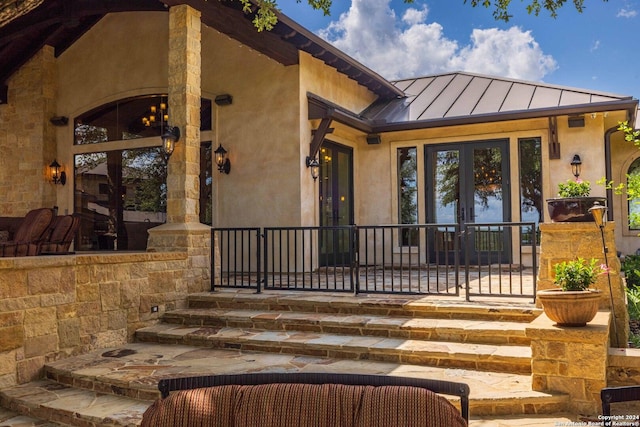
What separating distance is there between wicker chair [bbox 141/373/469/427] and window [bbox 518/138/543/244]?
28.7ft

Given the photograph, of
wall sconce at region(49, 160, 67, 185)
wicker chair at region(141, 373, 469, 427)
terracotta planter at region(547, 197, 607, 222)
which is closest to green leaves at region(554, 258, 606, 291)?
terracotta planter at region(547, 197, 607, 222)

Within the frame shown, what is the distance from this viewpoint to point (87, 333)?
5598mm

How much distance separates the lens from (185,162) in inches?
270

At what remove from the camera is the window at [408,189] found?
10742mm

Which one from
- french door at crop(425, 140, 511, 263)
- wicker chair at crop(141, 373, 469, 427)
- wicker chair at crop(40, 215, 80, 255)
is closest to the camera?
wicker chair at crop(141, 373, 469, 427)

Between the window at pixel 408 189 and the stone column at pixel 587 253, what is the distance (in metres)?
5.57

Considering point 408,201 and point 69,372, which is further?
point 408,201

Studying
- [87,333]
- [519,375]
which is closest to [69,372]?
[87,333]

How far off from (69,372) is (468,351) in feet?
12.0

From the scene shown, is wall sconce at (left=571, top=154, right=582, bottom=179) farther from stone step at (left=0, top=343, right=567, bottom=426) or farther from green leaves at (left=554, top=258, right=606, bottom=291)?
stone step at (left=0, top=343, right=567, bottom=426)

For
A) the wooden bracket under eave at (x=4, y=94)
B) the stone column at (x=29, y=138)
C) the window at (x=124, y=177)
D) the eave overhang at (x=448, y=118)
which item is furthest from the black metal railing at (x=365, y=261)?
the wooden bracket under eave at (x=4, y=94)

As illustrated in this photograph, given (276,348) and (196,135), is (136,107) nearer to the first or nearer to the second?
(196,135)

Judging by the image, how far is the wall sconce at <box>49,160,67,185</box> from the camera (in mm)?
10938

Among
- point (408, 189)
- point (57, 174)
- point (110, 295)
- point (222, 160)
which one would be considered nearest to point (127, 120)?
point (57, 174)
